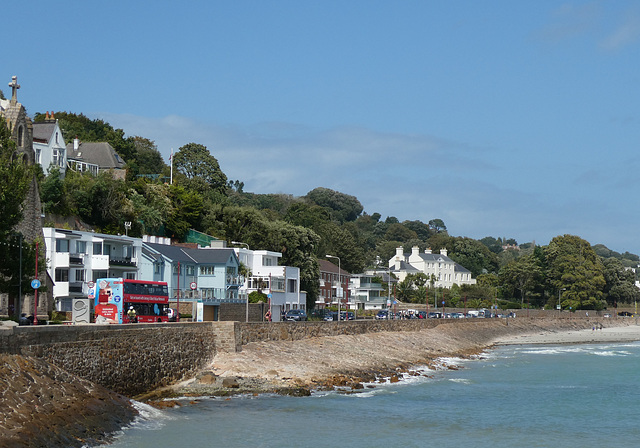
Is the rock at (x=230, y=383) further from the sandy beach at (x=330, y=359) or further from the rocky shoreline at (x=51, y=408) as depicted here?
the rocky shoreline at (x=51, y=408)

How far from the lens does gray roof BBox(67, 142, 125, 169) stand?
98.8 meters

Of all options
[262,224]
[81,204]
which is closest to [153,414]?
[81,204]

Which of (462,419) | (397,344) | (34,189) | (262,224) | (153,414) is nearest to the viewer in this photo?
(153,414)

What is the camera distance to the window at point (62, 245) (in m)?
64.6

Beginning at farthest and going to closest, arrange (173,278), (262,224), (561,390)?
(262,224) < (173,278) < (561,390)

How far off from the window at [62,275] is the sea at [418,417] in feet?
102

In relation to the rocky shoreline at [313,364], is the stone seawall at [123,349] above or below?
above

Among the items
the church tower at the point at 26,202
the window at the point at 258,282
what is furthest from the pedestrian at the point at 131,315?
the window at the point at 258,282

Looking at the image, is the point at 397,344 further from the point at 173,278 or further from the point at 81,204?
the point at 81,204

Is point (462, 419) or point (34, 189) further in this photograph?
point (34, 189)

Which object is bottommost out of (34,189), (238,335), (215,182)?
(238,335)

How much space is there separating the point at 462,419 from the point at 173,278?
140 feet

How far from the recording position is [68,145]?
A: 326 ft

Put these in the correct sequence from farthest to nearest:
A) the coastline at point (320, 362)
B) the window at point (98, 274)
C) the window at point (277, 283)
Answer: the window at point (277, 283)
the window at point (98, 274)
the coastline at point (320, 362)
